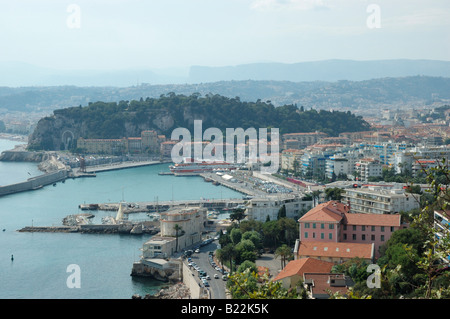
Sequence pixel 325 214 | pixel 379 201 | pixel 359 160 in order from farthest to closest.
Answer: pixel 359 160, pixel 379 201, pixel 325 214

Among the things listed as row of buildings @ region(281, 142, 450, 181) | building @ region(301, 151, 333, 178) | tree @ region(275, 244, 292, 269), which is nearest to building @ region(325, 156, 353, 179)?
row of buildings @ region(281, 142, 450, 181)

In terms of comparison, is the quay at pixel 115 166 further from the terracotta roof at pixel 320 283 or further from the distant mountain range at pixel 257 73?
the distant mountain range at pixel 257 73

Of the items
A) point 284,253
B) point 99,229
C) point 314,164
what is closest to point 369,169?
point 314,164

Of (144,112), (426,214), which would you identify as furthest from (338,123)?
(426,214)

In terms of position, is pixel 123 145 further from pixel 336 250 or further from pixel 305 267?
pixel 305 267

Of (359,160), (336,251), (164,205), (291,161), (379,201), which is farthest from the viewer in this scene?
(291,161)

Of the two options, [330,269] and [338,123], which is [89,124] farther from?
[330,269]
